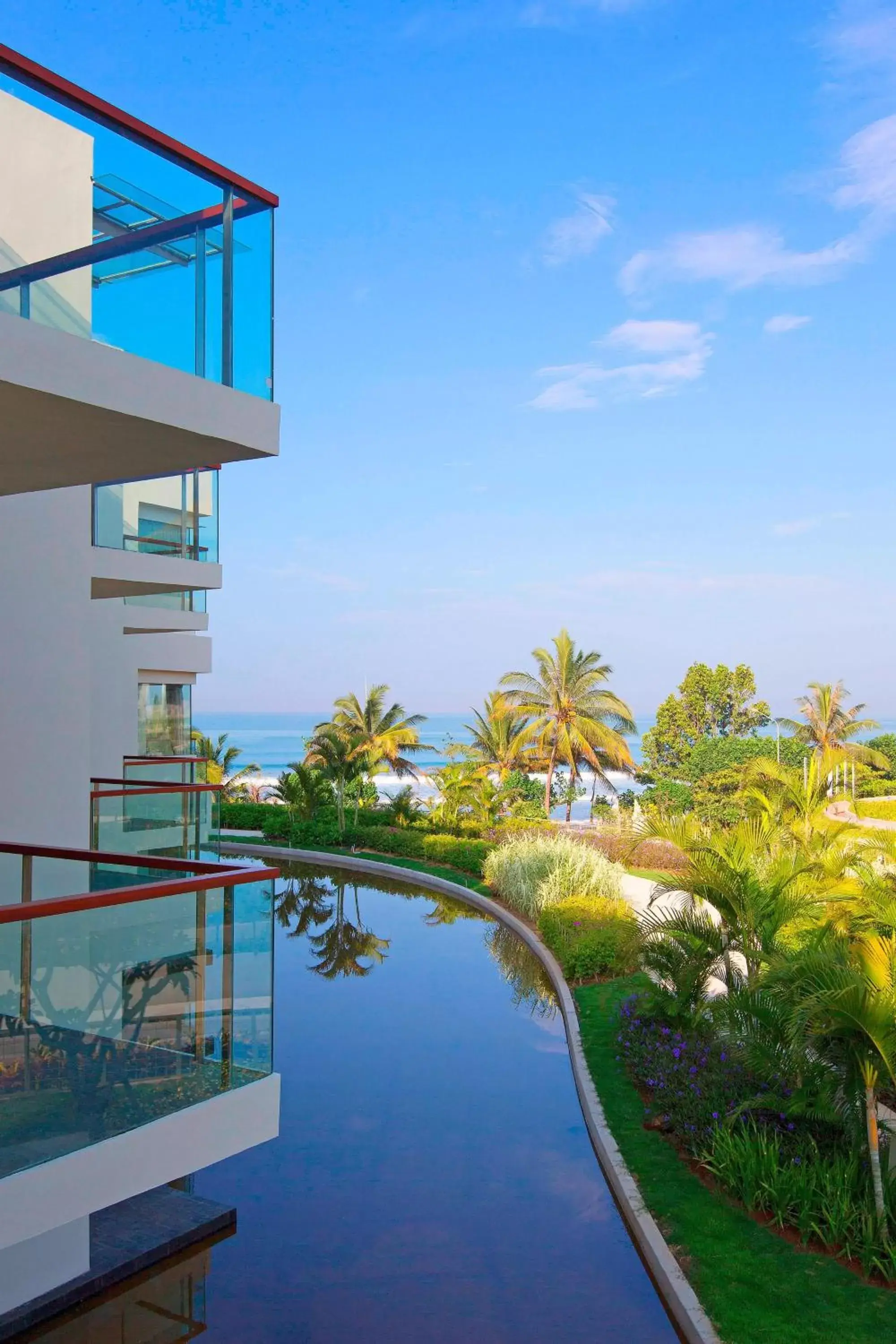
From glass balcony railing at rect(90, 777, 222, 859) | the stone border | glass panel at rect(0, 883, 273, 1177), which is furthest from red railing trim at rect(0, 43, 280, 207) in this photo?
the stone border

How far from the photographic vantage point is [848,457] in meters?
63.9

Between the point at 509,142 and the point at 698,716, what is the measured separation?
30219 millimetres

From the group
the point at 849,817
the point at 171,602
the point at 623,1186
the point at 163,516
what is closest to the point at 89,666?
the point at 163,516

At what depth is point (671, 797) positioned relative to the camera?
133 feet

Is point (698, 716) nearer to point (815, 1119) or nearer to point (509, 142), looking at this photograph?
point (509, 142)

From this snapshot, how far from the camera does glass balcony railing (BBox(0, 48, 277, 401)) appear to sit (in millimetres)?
5652

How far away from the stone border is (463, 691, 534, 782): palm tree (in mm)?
15760

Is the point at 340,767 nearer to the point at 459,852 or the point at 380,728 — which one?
the point at 459,852

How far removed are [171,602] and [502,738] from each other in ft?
78.2

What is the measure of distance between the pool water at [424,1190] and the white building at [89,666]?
5.92ft

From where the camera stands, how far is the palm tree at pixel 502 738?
37.4 metres

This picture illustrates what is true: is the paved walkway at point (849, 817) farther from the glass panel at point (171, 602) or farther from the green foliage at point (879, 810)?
the glass panel at point (171, 602)

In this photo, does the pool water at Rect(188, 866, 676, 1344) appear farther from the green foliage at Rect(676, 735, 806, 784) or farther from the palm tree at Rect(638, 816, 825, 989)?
the green foliage at Rect(676, 735, 806, 784)

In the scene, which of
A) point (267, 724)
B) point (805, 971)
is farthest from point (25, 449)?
point (267, 724)
